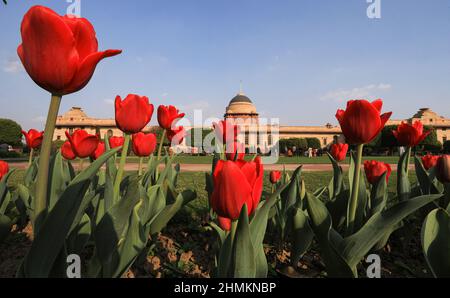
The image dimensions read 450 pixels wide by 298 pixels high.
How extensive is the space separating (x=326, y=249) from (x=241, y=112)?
195 feet

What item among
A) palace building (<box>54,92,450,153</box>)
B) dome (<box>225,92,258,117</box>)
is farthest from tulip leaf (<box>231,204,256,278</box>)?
dome (<box>225,92,258,117</box>)

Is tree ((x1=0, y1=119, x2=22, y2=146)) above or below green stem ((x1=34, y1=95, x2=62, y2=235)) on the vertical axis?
above

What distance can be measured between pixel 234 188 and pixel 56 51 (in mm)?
569

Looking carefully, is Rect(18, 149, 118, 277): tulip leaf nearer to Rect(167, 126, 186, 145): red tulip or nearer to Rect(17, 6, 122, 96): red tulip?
Rect(17, 6, 122, 96): red tulip

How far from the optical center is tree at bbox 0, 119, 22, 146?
3231 centimetres

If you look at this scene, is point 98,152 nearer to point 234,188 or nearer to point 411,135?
point 234,188

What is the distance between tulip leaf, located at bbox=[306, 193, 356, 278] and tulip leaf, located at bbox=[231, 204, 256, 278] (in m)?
0.36

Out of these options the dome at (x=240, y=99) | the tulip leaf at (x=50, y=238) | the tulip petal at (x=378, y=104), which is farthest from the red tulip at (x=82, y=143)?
the dome at (x=240, y=99)

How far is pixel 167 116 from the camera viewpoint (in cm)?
212

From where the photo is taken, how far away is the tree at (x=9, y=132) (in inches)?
1272

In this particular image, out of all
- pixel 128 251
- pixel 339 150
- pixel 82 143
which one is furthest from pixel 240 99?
pixel 128 251

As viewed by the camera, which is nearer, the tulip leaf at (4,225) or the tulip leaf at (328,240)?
→ the tulip leaf at (328,240)

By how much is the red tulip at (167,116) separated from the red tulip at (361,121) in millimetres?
1254

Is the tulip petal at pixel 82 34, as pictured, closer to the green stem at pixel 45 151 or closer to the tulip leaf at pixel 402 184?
the green stem at pixel 45 151
